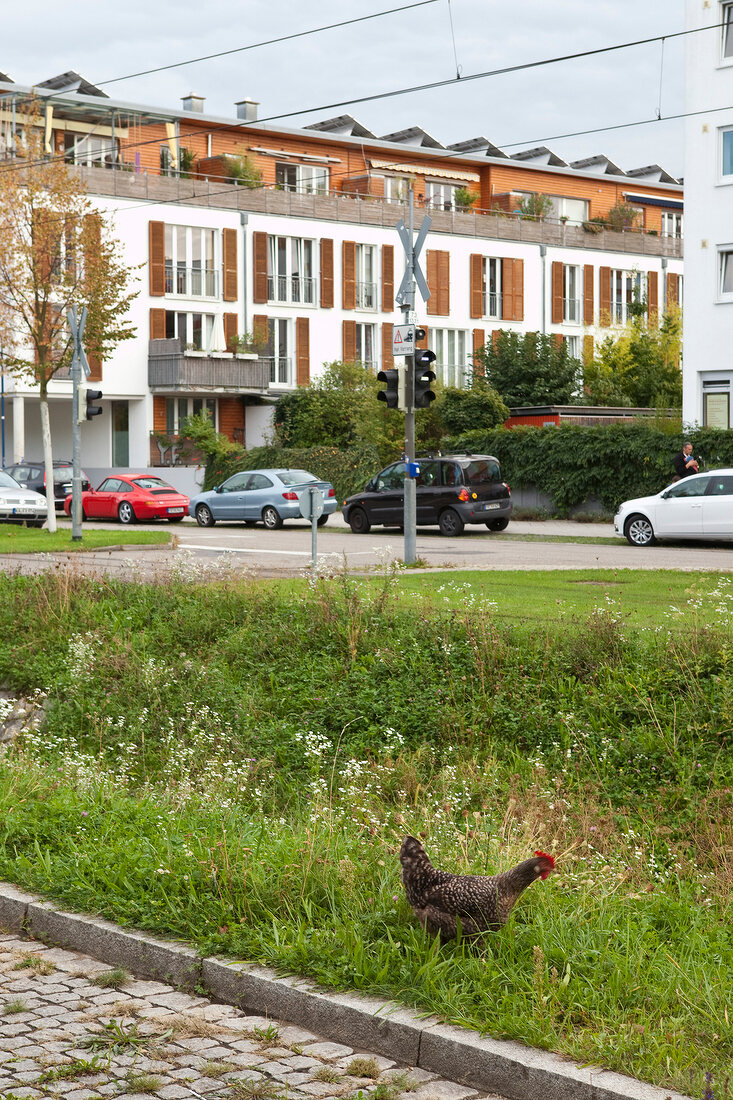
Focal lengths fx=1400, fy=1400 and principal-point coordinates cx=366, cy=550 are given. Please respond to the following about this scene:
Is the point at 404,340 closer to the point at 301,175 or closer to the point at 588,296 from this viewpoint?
the point at 301,175

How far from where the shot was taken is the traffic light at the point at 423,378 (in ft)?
69.3

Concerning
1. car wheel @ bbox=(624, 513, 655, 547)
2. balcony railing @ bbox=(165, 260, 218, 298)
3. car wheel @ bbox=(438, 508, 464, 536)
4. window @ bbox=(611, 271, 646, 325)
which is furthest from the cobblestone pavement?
window @ bbox=(611, 271, 646, 325)

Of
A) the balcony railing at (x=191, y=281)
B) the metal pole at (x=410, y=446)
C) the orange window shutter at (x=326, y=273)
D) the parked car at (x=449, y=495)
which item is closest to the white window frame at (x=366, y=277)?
the orange window shutter at (x=326, y=273)

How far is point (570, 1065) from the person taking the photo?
4.37 meters

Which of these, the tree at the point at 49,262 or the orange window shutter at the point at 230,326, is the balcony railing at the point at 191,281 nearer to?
the orange window shutter at the point at 230,326

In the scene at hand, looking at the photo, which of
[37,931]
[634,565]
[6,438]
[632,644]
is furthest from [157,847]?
[6,438]

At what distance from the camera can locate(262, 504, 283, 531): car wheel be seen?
1407 inches

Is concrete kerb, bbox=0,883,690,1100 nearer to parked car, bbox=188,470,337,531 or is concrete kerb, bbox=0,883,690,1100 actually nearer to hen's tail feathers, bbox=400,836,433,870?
hen's tail feathers, bbox=400,836,433,870

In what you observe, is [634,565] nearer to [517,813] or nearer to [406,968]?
[517,813]

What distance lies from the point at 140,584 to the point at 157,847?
8003mm

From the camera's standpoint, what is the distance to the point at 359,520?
3303 centimetres

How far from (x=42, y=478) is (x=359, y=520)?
1324cm

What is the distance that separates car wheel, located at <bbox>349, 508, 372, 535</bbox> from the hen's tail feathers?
89.9ft

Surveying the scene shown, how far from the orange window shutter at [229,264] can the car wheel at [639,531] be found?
31.6 m
